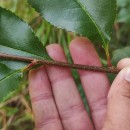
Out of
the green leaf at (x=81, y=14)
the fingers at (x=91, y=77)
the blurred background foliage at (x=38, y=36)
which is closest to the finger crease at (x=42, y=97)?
the fingers at (x=91, y=77)

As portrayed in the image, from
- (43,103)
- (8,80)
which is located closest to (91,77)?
(43,103)

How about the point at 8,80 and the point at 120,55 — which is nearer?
the point at 8,80

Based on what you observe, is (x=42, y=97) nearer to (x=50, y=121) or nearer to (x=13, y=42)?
(x=50, y=121)

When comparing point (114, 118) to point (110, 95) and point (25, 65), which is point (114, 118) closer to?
point (110, 95)

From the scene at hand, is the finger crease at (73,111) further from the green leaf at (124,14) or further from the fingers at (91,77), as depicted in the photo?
the green leaf at (124,14)

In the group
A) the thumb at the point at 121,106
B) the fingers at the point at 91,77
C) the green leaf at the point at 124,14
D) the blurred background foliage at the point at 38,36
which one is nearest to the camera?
the thumb at the point at 121,106
